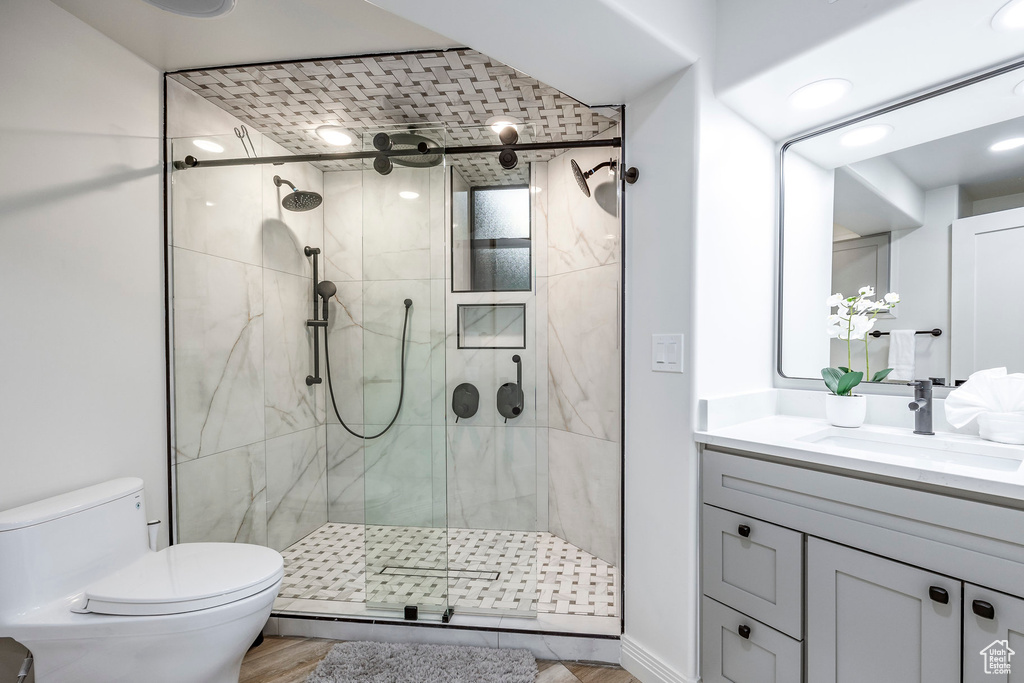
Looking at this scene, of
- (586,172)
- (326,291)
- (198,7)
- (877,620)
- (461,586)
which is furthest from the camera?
(586,172)

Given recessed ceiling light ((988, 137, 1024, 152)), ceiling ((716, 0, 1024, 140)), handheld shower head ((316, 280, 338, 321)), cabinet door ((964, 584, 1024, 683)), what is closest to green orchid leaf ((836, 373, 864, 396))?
cabinet door ((964, 584, 1024, 683))

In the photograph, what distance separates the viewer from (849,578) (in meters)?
1.13

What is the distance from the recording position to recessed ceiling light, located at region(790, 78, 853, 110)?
1443 millimetres

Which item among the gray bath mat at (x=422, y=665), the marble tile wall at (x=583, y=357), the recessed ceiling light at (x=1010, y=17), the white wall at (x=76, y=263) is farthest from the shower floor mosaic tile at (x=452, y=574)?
the recessed ceiling light at (x=1010, y=17)

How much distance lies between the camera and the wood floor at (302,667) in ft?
5.31

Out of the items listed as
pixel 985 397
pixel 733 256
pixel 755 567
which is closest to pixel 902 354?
pixel 985 397

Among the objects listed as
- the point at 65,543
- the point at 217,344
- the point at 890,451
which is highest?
the point at 217,344

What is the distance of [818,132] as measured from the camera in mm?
1692

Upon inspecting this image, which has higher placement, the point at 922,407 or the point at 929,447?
the point at 922,407

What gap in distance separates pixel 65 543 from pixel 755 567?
2137 mm

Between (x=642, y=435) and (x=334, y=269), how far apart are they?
1666 millimetres

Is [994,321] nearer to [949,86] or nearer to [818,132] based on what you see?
[949,86]

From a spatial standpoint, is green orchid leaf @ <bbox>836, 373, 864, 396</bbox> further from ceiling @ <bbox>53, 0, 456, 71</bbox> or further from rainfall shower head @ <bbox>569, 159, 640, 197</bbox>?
ceiling @ <bbox>53, 0, 456, 71</bbox>

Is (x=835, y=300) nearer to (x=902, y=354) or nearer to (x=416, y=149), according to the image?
(x=902, y=354)
